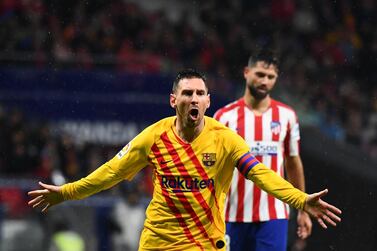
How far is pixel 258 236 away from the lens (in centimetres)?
634

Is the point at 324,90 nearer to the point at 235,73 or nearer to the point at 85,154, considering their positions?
the point at 235,73

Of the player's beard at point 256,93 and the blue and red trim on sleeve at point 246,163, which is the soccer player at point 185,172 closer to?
the blue and red trim on sleeve at point 246,163

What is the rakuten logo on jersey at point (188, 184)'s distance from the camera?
5184 millimetres

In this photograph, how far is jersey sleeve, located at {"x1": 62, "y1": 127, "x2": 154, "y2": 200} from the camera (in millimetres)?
5258

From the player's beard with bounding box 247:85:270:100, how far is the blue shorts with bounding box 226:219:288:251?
2.93 ft

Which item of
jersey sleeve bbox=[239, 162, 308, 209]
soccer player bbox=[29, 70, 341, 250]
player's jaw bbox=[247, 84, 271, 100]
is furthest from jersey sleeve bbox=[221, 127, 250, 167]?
player's jaw bbox=[247, 84, 271, 100]

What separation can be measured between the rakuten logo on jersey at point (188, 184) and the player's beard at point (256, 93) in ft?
4.36

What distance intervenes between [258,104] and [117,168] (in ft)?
5.15

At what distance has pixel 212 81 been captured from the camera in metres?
12.9

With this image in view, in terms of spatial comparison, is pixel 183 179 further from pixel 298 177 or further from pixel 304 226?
pixel 304 226

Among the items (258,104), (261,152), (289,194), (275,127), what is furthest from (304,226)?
(289,194)

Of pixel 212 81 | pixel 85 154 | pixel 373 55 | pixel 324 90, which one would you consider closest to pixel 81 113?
pixel 85 154

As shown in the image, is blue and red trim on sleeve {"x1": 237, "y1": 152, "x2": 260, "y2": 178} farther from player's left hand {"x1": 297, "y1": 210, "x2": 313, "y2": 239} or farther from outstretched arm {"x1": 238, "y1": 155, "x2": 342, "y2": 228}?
player's left hand {"x1": 297, "y1": 210, "x2": 313, "y2": 239}

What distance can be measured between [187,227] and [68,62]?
27.1ft
